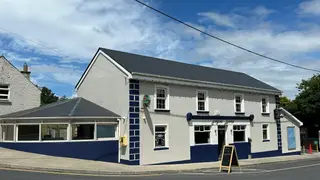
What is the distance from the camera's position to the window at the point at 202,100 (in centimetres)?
2480

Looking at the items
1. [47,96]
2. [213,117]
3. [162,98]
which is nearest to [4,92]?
[162,98]

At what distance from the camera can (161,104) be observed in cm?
2239

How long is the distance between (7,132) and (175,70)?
39.6 feet

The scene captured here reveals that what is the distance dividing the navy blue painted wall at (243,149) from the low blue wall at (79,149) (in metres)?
10.6

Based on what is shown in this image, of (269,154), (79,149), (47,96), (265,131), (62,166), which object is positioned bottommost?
(269,154)

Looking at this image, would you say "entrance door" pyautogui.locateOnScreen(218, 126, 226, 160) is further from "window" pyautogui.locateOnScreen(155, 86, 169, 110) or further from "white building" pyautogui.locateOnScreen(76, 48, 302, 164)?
"window" pyautogui.locateOnScreen(155, 86, 169, 110)

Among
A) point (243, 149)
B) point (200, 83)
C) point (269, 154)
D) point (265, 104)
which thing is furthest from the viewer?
point (265, 104)

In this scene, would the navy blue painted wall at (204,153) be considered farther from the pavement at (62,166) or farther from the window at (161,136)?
the pavement at (62,166)

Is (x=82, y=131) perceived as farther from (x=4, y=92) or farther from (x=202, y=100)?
(x=4, y=92)

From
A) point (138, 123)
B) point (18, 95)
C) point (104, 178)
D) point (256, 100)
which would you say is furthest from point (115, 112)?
point (256, 100)

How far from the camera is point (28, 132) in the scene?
2098 cm

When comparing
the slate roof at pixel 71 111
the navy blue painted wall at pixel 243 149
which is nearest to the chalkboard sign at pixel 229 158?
the slate roof at pixel 71 111

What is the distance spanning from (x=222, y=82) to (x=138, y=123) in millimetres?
8900

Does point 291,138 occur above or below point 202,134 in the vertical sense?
below
